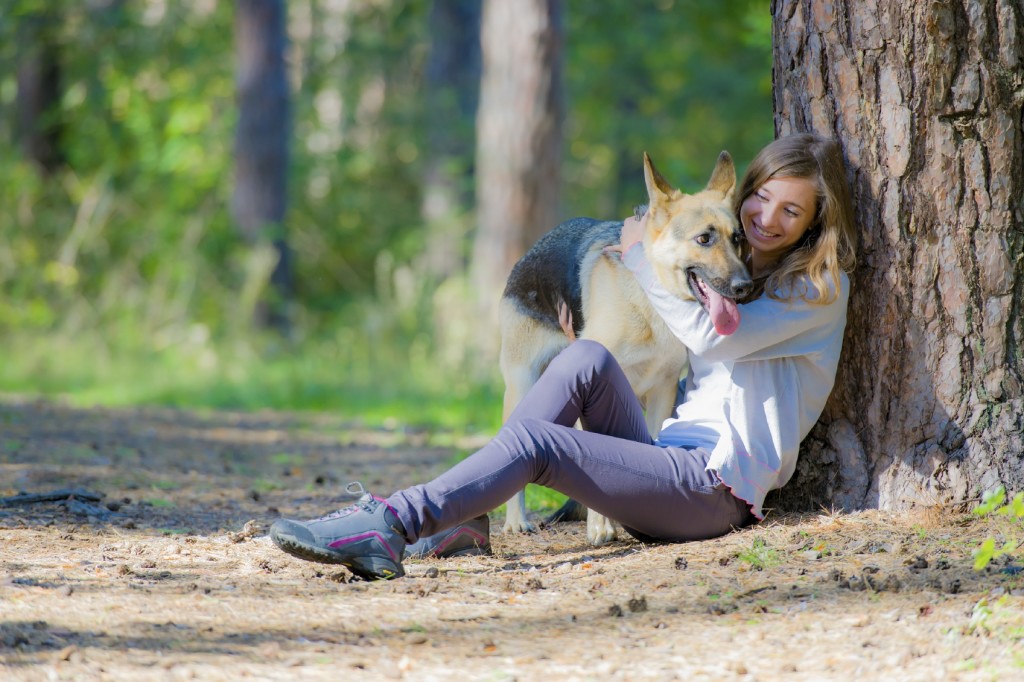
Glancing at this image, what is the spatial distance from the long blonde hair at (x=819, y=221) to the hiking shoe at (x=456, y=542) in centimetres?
138

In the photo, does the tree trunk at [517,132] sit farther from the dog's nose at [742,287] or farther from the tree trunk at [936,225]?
the tree trunk at [936,225]

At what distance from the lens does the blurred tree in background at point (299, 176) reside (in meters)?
11.2

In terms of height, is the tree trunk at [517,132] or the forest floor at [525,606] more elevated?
the tree trunk at [517,132]

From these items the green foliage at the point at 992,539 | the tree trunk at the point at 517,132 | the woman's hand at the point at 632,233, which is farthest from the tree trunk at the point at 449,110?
the green foliage at the point at 992,539

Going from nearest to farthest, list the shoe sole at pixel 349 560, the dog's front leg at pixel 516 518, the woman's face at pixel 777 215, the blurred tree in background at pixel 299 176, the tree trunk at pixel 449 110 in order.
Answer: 1. the shoe sole at pixel 349 560
2. the woman's face at pixel 777 215
3. the dog's front leg at pixel 516 518
4. the blurred tree in background at pixel 299 176
5. the tree trunk at pixel 449 110

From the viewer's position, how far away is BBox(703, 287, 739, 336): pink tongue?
373 cm

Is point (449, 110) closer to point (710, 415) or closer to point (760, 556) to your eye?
point (710, 415)

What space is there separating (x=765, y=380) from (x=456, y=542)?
4.19 ft

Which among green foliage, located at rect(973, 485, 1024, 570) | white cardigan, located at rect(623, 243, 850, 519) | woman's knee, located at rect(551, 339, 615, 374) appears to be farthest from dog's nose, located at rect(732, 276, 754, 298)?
green foliage, located at rect(973, 485, 1024, 570)

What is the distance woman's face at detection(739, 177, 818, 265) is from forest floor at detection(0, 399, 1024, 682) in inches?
40.9

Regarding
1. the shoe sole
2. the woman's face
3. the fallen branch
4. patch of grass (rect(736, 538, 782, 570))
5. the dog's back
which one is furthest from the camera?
the dog's back

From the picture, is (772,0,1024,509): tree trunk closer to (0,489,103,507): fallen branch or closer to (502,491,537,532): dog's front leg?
(502,491,537,532): dog's front leg

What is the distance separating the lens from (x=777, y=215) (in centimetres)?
393

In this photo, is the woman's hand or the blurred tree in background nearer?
the woman's hand
